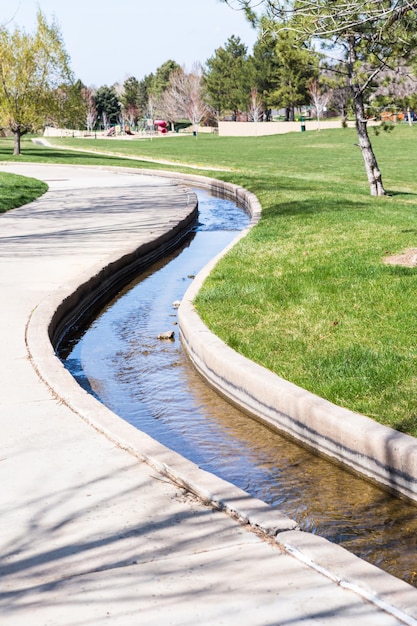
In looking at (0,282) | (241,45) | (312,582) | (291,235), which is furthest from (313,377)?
(241,45)

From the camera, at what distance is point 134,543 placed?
3.59m

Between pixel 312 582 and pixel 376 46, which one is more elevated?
pixel 376 46

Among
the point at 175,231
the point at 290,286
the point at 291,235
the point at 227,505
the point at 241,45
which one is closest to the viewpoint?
the point at 227,505

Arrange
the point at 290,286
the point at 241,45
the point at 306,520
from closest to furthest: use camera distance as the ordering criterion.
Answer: the point at 306,520
the point at 290,286
the point at 241,45

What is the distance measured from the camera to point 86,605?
311 centimetres

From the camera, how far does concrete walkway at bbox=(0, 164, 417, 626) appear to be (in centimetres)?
309

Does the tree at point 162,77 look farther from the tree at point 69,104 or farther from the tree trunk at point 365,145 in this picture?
the tree trunk at point 365,145

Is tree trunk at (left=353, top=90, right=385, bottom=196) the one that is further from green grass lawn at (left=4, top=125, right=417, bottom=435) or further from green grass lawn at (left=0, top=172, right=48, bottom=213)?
green grass lawn at (left=0, top=172, right=48, bottom=213)

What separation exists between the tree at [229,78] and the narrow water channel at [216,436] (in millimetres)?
87730

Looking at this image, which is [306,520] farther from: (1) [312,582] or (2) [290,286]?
(2) [290,286]

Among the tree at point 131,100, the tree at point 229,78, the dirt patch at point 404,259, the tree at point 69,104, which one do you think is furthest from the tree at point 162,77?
the dirt patch at point 404,259

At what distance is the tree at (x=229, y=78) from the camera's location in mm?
94725

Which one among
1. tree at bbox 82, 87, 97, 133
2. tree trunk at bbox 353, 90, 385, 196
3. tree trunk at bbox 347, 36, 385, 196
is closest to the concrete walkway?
tree trunk at bbox 347, 36, 385, 196

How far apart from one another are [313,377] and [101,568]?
8.84 ft
